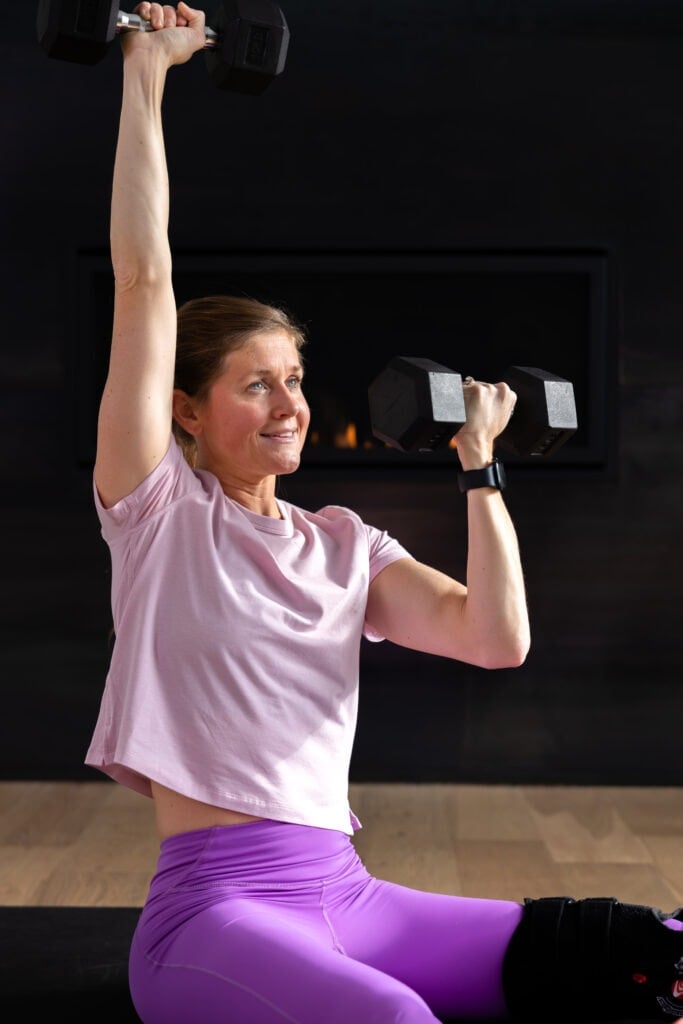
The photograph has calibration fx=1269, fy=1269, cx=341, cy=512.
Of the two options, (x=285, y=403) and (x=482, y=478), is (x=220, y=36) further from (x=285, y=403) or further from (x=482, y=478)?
(x=482, y=478)

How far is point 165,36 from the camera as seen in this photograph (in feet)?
4.66

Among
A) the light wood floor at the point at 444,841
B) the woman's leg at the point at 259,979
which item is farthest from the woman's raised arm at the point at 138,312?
the light wood floor at the point at 444,841

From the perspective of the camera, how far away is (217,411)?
1.46 m

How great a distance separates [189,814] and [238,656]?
0.56ft

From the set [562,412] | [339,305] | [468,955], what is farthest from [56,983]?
[339,305]

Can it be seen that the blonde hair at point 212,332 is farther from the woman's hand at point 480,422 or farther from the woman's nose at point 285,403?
the woman's hand at point 480,422

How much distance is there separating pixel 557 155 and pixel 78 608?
1738mm

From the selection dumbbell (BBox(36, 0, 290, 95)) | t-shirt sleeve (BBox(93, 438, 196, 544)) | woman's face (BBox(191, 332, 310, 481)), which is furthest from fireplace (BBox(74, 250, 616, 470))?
t-shirt sleeve (BBox(93, 438, 196, 544))

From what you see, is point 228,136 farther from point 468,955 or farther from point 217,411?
point 468,955

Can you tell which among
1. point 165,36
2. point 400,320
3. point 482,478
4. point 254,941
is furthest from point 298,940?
point 400,320

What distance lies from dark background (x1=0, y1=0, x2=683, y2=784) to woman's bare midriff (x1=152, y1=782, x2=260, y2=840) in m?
2.02

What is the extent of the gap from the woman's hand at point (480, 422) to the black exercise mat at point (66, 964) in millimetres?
607

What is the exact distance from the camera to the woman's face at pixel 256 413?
145 cm

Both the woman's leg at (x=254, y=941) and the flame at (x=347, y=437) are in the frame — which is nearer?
the woman's leg at (x=254, y=941)
